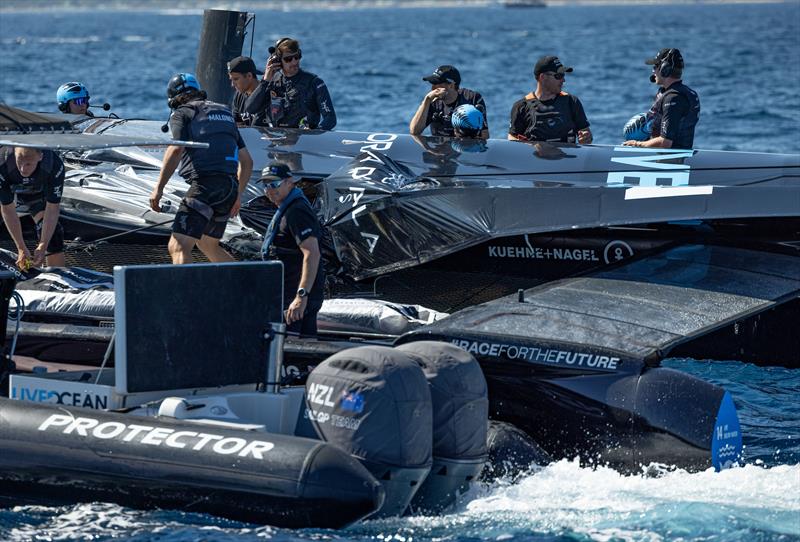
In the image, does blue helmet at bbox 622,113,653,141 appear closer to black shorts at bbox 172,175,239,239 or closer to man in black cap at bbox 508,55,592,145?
man in black cap at bbox 508,55,592,145

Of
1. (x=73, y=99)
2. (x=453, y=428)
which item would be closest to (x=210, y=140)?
(x=453, y=428)

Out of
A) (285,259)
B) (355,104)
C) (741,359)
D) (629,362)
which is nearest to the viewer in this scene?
(629,362)

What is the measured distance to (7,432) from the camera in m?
6.44

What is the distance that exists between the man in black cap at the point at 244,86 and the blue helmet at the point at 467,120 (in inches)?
67.4

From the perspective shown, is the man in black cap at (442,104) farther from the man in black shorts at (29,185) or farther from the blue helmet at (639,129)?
the man in black shorts at (29,185)

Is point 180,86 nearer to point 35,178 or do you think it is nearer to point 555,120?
point 35,178

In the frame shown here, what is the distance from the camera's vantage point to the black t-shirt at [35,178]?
9367 millimetres

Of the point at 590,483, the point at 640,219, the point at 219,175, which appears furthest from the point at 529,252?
the point at 590,483

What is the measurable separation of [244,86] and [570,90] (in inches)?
961

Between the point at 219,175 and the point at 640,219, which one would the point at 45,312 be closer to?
the point at 219,175

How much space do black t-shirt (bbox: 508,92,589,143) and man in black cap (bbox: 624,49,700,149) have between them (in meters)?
0.50

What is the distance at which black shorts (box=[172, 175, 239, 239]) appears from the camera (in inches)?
347

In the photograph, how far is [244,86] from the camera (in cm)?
1103

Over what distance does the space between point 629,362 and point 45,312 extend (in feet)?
12.3
